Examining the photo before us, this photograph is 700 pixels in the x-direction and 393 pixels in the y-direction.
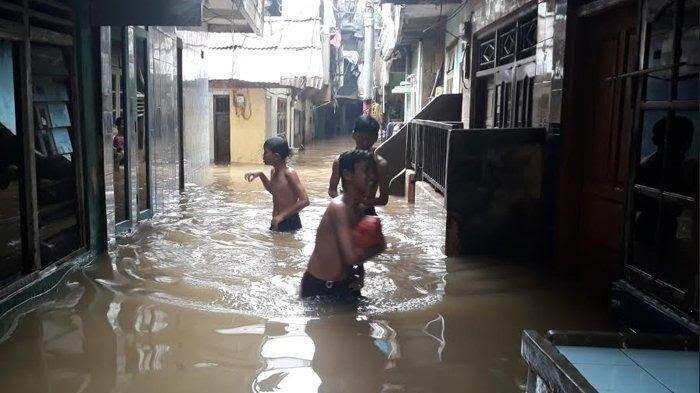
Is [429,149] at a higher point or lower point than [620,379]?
higher

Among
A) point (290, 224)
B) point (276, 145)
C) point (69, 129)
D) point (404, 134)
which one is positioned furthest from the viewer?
point (404, 134)

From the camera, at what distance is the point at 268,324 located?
4438 millimetres

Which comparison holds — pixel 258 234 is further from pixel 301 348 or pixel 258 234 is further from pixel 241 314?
pixel 301 348

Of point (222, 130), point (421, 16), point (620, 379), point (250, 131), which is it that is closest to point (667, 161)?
point (620, 379)

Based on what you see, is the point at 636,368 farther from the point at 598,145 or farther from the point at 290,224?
the point at 290,224

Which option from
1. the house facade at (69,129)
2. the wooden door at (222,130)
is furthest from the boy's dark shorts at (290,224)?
the wooden door at (222,130)

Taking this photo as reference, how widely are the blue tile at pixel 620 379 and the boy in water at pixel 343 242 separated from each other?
2.09 meters

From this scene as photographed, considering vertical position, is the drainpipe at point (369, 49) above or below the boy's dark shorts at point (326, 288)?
above

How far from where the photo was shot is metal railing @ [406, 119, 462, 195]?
892 centimetres

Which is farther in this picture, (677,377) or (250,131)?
→ (250,131)

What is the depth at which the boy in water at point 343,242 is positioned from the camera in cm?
437

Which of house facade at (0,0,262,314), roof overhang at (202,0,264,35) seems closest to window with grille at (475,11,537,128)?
house facade at (0,0,262,314)

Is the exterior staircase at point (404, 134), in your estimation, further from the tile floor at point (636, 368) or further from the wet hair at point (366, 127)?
the tile floor at point (636, 368)

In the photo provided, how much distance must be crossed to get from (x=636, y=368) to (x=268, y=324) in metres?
2.63
